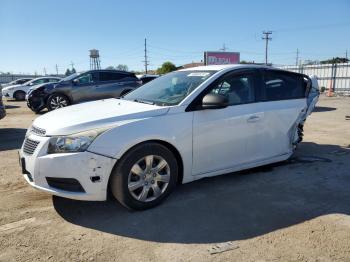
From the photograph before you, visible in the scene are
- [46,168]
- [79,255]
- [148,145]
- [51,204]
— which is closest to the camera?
[79,255]

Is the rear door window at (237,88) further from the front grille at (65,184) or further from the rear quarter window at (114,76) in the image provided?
the rear quarter window at (114,76)

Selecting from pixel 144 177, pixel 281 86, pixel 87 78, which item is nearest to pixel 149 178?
pixel 144 177

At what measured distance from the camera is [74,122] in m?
3.69

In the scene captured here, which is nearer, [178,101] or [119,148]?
[119,148]

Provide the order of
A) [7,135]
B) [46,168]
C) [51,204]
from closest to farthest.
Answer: [46,168] → [51,204] → [7,135]

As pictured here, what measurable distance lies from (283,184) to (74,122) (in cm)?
291

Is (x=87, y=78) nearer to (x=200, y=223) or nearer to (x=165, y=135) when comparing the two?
(x=165, y=135)

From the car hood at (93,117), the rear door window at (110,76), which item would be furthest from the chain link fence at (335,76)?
the car hood at (93,117)

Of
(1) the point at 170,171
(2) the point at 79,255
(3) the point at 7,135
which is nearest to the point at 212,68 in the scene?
(1) the point at 170,171

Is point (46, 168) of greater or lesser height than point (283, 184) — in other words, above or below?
above

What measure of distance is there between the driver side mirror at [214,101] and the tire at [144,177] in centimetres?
74

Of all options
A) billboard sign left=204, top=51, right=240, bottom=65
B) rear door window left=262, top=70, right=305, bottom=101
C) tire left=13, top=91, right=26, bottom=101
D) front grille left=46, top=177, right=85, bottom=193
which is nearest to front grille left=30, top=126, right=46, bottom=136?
front grille left=46, top=177, right=85, bottom=193

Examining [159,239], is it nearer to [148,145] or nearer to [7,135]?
[148,145]

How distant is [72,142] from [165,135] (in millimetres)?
999
